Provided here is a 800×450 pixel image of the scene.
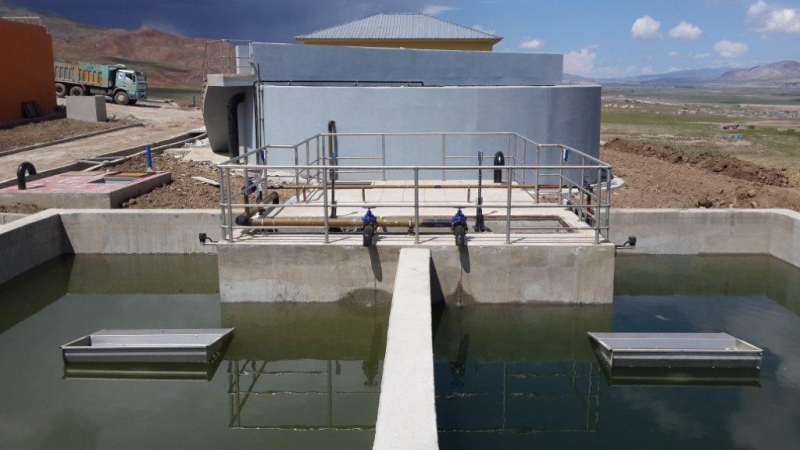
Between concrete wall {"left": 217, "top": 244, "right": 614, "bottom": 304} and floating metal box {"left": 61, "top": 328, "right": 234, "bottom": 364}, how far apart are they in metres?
1.42

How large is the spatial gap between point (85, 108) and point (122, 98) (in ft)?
31.1

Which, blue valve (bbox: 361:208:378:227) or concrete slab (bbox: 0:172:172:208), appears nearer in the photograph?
blue valve (bbox: 361:208:378:227)

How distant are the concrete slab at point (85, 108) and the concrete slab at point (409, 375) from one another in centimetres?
2407

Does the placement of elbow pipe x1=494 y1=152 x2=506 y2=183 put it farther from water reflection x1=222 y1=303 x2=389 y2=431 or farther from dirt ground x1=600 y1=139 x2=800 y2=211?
water reflection x1=222 y1=303 x2=389 y2=431

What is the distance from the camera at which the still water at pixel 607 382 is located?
22.8 feet

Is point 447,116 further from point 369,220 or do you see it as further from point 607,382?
point 607,382

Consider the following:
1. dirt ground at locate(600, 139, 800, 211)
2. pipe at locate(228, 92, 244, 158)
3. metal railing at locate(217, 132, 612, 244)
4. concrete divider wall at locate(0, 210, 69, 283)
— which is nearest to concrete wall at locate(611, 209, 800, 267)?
metal railing at locate(217, 132, 612, 244)

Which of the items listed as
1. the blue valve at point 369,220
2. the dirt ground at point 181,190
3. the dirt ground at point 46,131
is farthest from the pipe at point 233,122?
the blue valve at point 369,220

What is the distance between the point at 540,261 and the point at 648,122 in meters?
42.9

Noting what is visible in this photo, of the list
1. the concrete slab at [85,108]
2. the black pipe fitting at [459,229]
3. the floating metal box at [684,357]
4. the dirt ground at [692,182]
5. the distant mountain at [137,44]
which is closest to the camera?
the floating metal box at [684,357]

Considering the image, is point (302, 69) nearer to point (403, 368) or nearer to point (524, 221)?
point (524, 221)

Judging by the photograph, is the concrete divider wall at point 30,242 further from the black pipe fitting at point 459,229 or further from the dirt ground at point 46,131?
the dirt ground at point 46,131

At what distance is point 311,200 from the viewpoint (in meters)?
12.0

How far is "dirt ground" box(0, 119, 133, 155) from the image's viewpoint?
22931 millimetres
